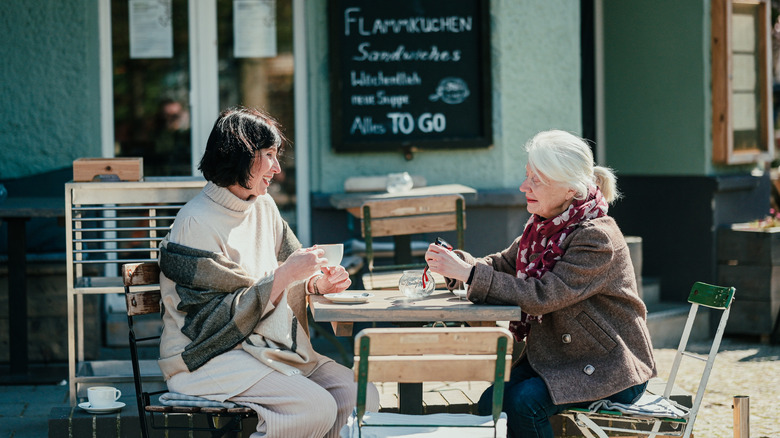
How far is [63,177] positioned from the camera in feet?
21.1

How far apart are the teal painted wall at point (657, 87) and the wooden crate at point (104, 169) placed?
456 cm

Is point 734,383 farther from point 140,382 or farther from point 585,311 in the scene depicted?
point 140,382

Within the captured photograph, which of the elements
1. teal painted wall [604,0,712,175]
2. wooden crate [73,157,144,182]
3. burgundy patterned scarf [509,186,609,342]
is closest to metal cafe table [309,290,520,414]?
burgundy patterned scarf [509,186,609,342]

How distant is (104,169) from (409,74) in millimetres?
2597

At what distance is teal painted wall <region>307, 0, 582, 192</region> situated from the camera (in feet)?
22.1

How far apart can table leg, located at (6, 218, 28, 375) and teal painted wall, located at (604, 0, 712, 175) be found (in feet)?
15.6

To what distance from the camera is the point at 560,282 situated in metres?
3.53

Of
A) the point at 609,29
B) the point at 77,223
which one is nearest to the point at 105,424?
the point at 77,223

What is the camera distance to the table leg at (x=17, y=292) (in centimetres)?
561

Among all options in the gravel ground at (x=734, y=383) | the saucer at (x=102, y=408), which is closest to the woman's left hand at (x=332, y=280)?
the saucer at (x=102, y=408)

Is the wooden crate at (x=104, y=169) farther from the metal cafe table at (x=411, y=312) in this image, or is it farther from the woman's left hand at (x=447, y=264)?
the woman's left hand at (x=447, y=264)

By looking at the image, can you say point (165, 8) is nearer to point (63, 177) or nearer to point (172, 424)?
point (63, 177)

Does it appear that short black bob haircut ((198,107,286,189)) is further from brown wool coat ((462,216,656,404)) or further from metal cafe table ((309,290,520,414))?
brown wool coat ((462,216,656,404))

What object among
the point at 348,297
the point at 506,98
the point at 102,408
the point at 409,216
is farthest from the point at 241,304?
the point at 506,98
